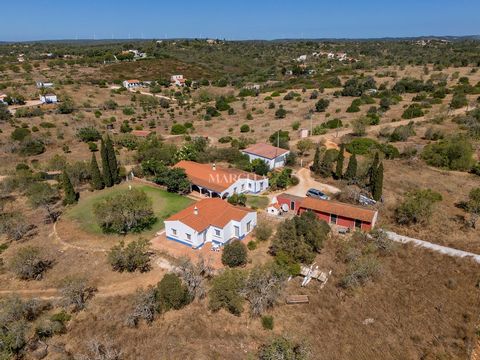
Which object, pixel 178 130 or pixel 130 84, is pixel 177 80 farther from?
pixel 178 130

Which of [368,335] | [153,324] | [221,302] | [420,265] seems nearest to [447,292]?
[420,265]

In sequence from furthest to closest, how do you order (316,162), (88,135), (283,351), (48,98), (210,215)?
(48,98) < (88,135) < (316,162) < (210,215) < (283,351)

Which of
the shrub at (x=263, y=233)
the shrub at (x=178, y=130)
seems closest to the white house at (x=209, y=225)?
the shrub at (x=263, y=233)

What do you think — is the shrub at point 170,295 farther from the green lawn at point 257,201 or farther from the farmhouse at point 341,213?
the farmhouse at point 341,213

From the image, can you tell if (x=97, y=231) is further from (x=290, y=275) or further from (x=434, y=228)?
(x=434, y=228)

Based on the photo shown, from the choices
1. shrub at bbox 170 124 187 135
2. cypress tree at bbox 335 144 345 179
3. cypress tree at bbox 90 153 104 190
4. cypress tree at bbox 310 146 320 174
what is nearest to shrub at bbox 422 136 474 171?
cypress tree at bbox 335 144 345 179

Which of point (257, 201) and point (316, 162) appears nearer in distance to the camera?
point (257, 201)

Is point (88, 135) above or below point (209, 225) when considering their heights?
below

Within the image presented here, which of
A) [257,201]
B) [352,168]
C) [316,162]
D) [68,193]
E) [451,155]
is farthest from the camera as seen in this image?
[451,155]

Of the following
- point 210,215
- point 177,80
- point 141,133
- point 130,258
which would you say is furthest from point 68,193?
point 177,80
